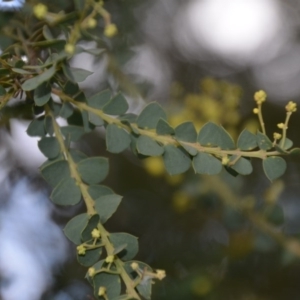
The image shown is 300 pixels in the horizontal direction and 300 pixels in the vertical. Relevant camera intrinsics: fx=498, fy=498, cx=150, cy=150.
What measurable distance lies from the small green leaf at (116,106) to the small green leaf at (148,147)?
31 mm

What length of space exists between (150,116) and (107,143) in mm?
39

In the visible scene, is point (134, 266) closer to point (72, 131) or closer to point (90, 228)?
point (90, 228)

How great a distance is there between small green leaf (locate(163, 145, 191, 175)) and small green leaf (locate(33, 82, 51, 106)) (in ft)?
0.31

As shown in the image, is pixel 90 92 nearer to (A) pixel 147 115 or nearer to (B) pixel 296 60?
(A) pixel 147 115

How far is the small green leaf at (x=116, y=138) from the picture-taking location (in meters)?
0.37

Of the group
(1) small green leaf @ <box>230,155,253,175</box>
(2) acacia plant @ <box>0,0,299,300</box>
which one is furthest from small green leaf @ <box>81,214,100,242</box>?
(1) small green leaf @ <box>230,155,253,175</box>

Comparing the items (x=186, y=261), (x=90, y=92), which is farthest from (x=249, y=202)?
(x=90, y=92)

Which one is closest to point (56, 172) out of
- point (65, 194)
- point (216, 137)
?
point (65, 194)

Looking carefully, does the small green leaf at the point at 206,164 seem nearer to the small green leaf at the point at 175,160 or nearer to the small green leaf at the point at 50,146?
the small green leaf at the point at 175,160

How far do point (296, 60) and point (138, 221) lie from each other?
1.04 ft

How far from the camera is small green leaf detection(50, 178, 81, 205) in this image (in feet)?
1.23

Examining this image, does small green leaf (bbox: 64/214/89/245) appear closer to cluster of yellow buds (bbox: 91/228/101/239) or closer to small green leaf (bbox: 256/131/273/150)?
cluster of yellow buds (bbox: 91/228/101/239)

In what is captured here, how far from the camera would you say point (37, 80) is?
1.06 ft

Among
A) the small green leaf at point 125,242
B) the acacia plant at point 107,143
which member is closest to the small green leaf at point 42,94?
the acacia plant at point 107,143
